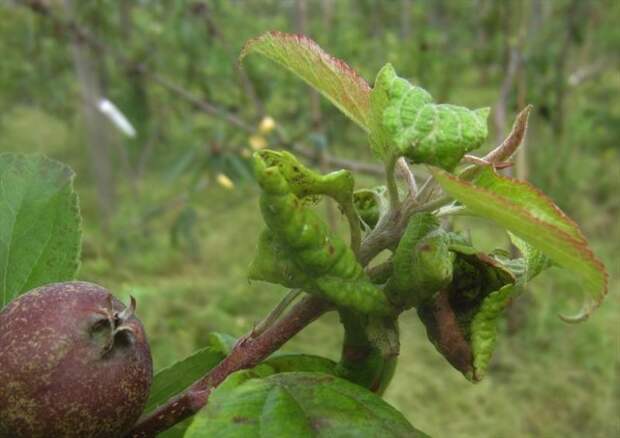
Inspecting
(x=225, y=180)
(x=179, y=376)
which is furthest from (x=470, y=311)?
(x=225, y=180)

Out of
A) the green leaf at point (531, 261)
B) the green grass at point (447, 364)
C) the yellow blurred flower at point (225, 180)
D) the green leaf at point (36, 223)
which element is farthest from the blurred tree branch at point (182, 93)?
the green leaf at point (531, 261)

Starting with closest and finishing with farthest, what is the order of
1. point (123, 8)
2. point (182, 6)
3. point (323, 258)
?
point (323, 258) → point (182, 6) → point (123, 8)

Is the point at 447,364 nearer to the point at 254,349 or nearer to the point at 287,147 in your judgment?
the point at 287,147

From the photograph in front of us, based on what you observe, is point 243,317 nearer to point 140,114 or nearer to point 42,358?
point 140,114

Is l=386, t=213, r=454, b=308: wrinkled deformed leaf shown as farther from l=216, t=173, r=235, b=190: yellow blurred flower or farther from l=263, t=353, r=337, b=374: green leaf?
l=216, t=173, r=235, b=190: yellow blurred flower

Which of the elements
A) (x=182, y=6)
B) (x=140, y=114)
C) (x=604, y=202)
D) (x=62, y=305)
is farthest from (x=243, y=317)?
(x=62, y=305)

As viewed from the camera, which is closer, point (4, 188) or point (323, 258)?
point (323, 258)
